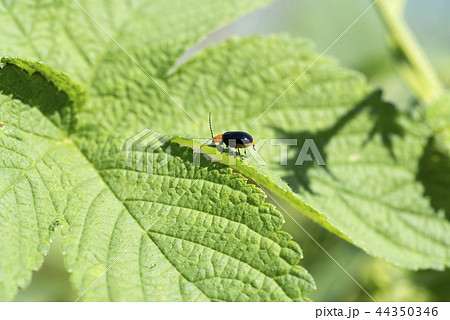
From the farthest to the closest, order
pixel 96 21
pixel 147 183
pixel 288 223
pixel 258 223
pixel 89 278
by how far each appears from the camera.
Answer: pixel 288 223 → pixel 96 21 → pixel 147 183 → pixel 258 223 → pixel 89 278

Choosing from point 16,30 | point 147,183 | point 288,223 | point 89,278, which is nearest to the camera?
point 89,278

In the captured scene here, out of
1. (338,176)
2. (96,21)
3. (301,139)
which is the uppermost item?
(96,21)

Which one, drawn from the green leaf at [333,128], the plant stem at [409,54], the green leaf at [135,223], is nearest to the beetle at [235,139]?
the green leaf at [333,128]

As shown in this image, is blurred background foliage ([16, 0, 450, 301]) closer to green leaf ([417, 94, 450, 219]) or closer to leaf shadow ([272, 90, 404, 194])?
green leaf ([417, 94, 450, 219])

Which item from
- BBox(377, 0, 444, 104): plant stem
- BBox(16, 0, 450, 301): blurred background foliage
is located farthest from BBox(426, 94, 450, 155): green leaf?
BBox(377, 0, 444, 104): plant stem

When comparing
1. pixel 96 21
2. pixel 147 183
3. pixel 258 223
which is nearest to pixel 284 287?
pixel 258 223

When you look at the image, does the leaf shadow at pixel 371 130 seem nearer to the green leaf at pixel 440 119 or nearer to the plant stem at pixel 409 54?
the green leaf at pixel 440 119

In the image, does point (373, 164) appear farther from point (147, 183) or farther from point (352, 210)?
point (147, 183)
